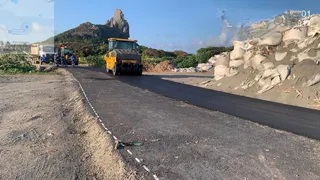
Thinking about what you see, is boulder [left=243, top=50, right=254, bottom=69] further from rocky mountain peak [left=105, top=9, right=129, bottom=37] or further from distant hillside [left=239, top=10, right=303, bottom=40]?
rocky mountain peak [left=105, top=9, right=129, bottom=37]

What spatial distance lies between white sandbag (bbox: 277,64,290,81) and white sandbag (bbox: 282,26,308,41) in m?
2.11

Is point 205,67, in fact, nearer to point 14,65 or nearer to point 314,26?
point 14,65

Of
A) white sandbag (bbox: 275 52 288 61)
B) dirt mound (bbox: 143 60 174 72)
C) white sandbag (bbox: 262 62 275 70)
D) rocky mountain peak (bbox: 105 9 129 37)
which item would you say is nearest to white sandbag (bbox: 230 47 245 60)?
white sandbag (bbox: 262 62 275 70)

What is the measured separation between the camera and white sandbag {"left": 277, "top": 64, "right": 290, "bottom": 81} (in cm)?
1476

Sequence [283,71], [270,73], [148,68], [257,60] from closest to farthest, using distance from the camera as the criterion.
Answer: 1. [283,71]
2. [270,73]
3. [257,60]
4. [148,68]

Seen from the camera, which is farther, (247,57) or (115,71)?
(115,71)

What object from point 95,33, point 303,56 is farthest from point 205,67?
point 95,33

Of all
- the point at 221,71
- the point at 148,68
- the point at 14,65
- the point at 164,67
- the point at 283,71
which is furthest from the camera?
the point at 148,68

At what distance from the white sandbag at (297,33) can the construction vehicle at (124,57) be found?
12471 mm

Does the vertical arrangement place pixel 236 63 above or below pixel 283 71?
above

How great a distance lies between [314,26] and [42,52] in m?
37.0

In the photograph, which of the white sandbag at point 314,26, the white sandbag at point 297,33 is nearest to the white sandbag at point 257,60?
the white sandbag at point 297,33

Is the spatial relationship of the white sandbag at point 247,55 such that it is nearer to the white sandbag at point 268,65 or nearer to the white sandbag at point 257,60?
the white sandbag at point 257,60

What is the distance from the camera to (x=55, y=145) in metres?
7.26
